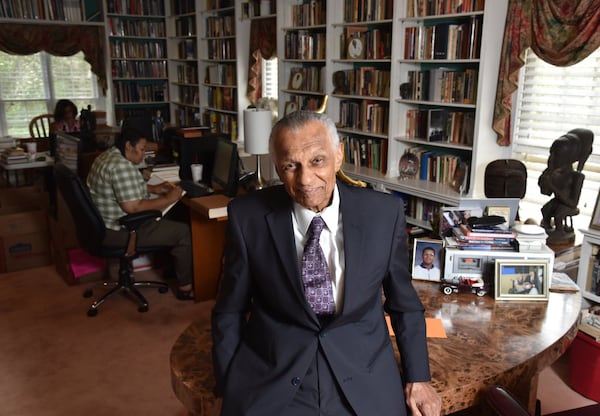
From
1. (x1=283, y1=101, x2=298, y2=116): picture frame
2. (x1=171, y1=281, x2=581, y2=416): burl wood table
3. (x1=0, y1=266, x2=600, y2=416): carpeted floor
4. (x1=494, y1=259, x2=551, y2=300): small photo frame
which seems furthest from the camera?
(x1=283, y1=101, x2=298, y2=116): picture frame

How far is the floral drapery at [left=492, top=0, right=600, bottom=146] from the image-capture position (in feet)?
9.86

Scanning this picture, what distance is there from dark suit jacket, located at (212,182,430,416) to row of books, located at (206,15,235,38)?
15.9 feet

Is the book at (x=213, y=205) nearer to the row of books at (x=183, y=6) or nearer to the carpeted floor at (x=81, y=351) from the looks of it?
the carpeted floor at (x=81, y=351)

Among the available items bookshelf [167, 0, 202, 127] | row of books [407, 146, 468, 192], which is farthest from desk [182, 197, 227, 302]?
bookshelf [167, 0, 202, 127]

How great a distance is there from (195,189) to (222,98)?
2.76m

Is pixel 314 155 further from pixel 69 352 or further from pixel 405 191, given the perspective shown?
pixel 405 191

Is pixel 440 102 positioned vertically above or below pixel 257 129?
above

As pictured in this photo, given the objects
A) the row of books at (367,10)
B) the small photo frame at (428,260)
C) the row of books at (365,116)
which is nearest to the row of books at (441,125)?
the row of books at (365,116)

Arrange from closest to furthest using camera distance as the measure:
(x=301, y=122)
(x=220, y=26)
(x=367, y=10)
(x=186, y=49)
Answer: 1. (x=301, y=122)
2. (x=367, y=10)
3. (x=220, y=26)
4. (x=186, y=49)

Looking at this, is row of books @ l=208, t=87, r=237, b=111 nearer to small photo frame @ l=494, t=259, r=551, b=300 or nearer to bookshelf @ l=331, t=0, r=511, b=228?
bookshelf @ l=331, t=0, r=511, b=228

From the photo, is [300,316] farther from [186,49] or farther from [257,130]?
[186,49]

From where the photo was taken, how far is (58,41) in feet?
21.5

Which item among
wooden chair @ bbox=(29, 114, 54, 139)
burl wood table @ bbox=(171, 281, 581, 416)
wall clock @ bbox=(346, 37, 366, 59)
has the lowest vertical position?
burl wood table @ bbox=(171, 281, 581, 416)

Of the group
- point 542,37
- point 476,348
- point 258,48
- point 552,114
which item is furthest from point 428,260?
point 258,48
